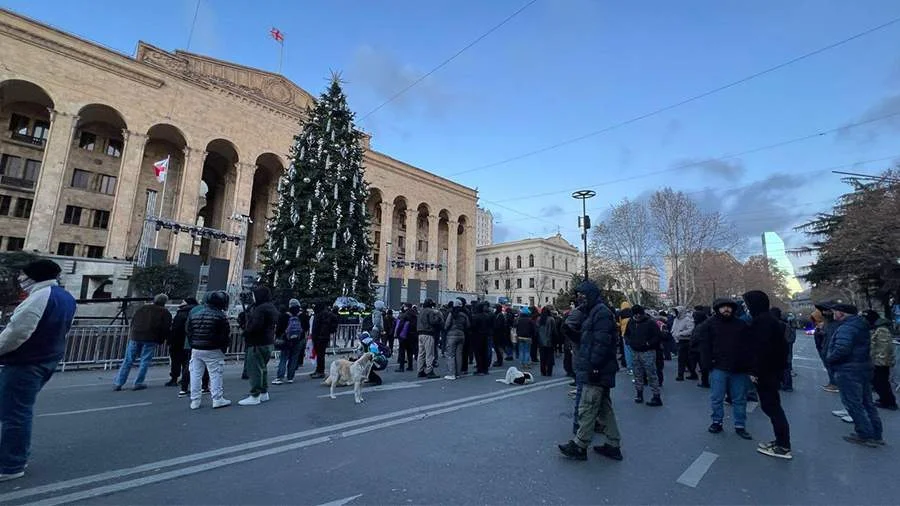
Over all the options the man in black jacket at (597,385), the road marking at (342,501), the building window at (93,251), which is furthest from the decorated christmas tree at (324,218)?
the building window at (93,251)

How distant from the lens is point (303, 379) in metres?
9.95

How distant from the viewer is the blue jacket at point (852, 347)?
5430 mm

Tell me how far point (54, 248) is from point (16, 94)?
10.9m

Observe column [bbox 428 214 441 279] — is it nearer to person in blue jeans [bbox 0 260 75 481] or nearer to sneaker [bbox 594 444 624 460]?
sneaker [bbox 594 444 624 460]

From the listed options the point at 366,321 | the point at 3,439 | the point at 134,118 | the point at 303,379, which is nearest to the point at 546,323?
the point at 303,379

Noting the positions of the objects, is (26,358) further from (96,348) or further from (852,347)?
(852,347)

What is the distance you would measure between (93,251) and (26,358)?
36897 millimetres

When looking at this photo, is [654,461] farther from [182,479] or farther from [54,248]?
[54,248]

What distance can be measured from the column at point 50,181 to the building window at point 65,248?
11.4 ft

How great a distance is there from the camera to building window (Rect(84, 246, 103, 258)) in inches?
1231

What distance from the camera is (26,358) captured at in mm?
3645

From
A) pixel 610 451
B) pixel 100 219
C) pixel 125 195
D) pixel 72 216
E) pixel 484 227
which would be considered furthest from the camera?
pixel 484 227

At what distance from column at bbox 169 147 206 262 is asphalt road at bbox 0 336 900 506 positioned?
28929mm

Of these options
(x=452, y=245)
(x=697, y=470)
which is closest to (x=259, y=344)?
(x=697, y=470)
